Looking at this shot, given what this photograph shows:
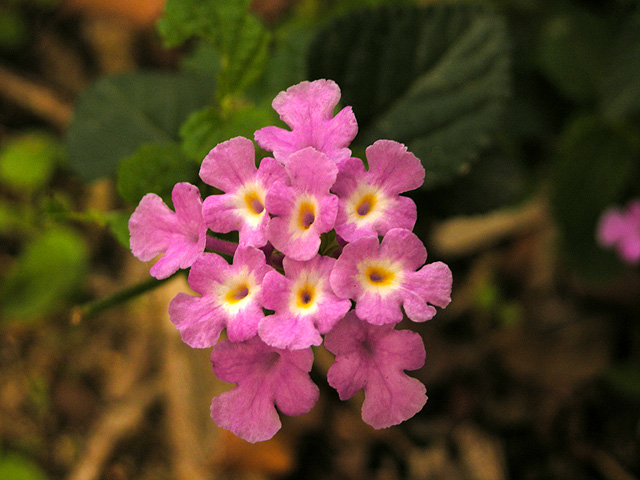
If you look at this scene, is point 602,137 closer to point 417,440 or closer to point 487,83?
point 487,83

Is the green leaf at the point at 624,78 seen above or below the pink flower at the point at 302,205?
below

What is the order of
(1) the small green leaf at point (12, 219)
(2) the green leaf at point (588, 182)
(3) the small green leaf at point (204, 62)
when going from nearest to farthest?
(3) the small green leaf at point (204, 62), (2) the green leaf at point (588, 182), (1) the small green leaf at point (12, 219)

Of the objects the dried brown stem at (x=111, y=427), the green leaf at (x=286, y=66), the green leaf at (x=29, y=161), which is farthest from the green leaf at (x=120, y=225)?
the green leaf at (x=29, y=161)

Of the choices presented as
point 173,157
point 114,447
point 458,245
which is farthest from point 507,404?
point 173,157

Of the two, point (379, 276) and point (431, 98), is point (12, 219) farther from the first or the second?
point (379, 276)

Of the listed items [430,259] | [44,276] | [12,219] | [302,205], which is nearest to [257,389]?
[302,205]

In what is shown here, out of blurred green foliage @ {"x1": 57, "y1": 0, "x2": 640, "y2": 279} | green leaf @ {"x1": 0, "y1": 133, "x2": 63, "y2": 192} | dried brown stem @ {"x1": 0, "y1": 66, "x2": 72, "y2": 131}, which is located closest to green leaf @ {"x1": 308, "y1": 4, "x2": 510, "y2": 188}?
blurred green foliage @ {"x1": 57, "y1": 0, "x2": 640, "y2": 279}

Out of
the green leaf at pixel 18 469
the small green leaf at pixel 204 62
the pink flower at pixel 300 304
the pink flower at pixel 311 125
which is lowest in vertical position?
the green leaf at pixel 18 469

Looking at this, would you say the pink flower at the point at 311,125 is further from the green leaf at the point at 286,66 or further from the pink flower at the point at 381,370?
the green leaf at the point at 286,66
